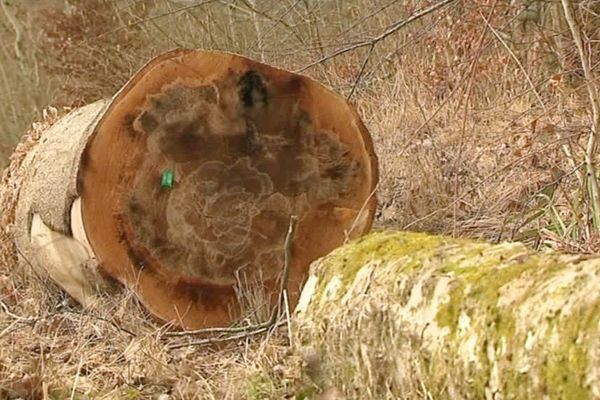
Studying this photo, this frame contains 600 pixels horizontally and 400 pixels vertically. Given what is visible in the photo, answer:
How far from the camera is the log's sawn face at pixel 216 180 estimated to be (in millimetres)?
4023

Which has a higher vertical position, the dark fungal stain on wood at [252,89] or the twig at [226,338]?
the dark fungal stain on wood at [252,89]

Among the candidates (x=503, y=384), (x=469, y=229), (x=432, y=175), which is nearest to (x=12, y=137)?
(x=432, y=175)

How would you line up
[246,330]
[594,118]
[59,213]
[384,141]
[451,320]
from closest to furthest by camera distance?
[451,320]
[594,118]
[246,330]
[59,213]
[384,141]

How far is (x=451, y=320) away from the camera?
2422 mm

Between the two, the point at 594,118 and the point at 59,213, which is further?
the point at 59,213

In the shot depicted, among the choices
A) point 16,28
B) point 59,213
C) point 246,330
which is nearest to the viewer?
Answer: point 246,330

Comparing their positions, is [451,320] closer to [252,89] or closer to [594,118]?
[594,118]

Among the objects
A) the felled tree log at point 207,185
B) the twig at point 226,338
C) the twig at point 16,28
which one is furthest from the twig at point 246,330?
the twig at point 16,28

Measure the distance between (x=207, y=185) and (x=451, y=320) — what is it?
6.28ft

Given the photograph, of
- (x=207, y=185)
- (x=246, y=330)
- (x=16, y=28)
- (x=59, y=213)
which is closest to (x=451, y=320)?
(x=246, y=330)

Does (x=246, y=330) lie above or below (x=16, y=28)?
below

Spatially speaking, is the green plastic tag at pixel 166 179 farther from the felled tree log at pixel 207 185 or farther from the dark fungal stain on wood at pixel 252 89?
the dark fungal stain on wood at pixel 252 89

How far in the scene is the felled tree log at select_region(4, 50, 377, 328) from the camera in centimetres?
402

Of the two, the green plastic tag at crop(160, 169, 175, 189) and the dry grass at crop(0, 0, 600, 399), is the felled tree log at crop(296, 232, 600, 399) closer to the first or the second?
the dry grass at crop(0, 0, 600, 399)
